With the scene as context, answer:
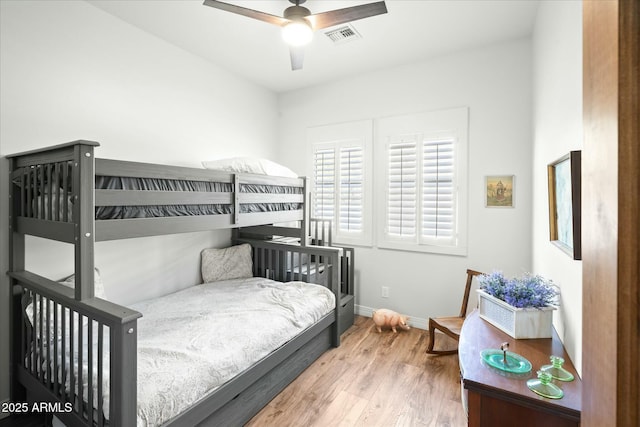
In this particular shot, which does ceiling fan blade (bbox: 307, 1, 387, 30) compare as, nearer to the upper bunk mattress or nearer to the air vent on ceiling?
the air vent on ceiling

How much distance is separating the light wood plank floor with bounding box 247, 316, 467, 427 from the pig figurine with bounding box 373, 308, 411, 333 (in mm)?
207

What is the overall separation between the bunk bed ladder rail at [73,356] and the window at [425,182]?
2.68m

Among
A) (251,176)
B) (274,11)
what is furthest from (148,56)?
(251,176)

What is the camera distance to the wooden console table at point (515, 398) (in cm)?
109

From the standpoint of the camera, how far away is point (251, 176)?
2609mm

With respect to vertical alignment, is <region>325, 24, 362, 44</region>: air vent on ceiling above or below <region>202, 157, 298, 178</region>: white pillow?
above

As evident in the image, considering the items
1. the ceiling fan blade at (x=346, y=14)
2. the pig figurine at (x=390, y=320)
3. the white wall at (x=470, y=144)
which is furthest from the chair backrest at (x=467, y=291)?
the ceiling fan blade at (x=346, y=14)

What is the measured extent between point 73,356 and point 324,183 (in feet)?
9.54

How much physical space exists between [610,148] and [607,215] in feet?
0.34

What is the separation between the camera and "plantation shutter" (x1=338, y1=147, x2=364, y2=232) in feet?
12.0

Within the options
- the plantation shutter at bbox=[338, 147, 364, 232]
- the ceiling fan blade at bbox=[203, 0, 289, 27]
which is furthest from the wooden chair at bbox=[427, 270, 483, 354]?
the ceiling fan blade at bbox=[203, 0, 289, 27]

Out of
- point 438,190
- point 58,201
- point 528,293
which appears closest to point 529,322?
point 528,293

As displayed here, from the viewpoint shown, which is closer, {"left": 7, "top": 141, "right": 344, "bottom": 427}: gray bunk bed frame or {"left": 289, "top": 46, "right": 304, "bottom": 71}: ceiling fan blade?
{"left": 7, "top": 141, "right": 344, "bottom": 427}: gray bunk bed frame

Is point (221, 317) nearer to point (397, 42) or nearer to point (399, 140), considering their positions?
point (399, 140)
